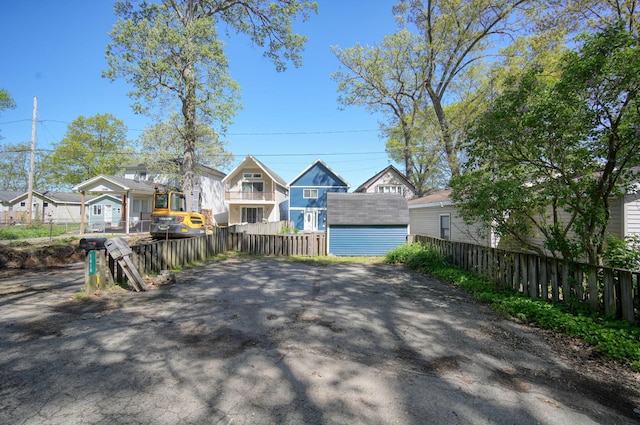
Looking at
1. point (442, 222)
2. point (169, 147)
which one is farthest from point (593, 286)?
point (169, 147)

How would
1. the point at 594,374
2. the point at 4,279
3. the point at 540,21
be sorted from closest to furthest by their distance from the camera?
the point at 594,374 → the point at 4,279 → the point at 540,21

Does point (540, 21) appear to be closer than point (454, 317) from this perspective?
No

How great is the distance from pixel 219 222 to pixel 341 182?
1459 centimetres

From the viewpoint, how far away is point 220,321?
5.13 m

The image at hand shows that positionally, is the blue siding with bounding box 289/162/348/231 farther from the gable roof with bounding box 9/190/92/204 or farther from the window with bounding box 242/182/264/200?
the gable roof with bounding box 9/190/92/204

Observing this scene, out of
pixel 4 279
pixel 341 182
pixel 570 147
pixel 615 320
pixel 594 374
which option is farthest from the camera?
pixel 341 182

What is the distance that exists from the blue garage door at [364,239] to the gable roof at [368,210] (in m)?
0.33

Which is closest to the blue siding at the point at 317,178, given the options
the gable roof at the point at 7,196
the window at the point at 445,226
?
the window at the point at 445,226

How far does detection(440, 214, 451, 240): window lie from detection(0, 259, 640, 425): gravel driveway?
8.43 m

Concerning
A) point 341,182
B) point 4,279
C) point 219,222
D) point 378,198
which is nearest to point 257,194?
point 219,222

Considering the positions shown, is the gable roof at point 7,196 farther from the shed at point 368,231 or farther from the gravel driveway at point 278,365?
the shed at point 368,231

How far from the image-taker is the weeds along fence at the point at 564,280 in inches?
177

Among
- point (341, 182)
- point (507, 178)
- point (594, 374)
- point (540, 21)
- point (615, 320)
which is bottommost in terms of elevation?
point (594, 374)

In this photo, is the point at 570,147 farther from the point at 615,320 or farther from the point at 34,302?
the point at 34,302
